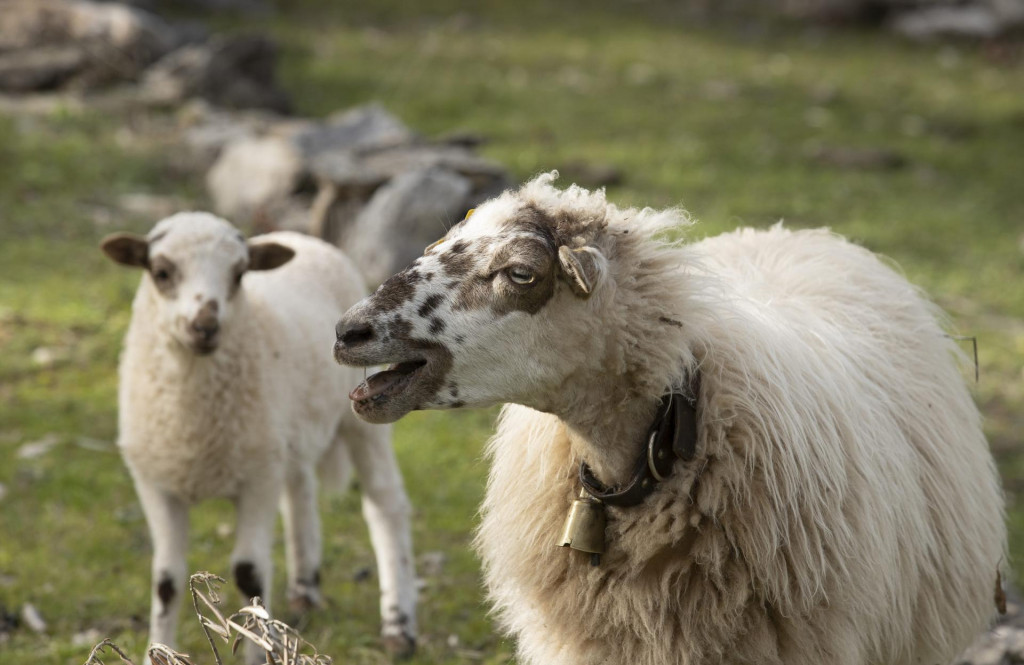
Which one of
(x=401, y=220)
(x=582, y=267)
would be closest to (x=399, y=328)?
(x=582, y=267)

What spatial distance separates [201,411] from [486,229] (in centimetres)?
206

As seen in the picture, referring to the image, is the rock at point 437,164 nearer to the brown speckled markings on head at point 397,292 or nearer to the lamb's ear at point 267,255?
the lamb's ear at point 267,255

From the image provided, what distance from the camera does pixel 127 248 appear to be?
15.8ft

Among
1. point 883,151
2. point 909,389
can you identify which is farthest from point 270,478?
point 883,151

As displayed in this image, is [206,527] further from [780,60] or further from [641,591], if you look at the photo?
[780,60]

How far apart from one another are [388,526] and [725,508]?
254 cm

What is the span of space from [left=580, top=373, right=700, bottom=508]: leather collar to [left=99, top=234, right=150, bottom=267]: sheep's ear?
2.54m

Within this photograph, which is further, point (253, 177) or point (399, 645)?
point (253, 177)

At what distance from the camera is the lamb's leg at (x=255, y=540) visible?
4.61 metres

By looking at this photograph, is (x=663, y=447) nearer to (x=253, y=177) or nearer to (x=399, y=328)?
(x=399, y=328)

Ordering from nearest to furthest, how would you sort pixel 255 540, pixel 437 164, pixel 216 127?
1. pixel 255 540
2. pixel 437 164
3. pixel 216 127

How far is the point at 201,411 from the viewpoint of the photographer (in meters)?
4.62

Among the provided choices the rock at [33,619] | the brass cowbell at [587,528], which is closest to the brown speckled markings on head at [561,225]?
the brass cowbell at [587,528]

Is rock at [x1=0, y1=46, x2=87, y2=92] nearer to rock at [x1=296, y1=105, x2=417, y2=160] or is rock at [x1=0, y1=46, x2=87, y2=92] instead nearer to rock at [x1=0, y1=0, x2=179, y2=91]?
rock at [x1=0, y1=0, x2=179, y2=91]
